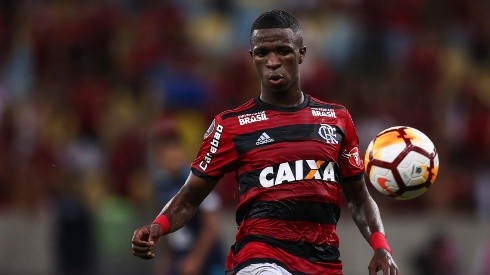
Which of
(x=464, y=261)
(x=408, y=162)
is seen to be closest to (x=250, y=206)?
(x=408, y=162)

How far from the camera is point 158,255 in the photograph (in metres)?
10.7

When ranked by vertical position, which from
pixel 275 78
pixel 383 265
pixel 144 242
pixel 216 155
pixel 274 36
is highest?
pixel 274 36

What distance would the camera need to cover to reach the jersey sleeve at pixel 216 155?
5.89 metres

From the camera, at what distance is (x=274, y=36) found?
232 inches

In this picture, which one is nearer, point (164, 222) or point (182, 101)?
point (164, 222)

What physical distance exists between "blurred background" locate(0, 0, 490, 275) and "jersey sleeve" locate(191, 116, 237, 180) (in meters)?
5.24

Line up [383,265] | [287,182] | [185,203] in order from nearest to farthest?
[383,265], [287,182], [185,203]

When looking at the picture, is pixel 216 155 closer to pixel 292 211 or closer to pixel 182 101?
pixel 292 211

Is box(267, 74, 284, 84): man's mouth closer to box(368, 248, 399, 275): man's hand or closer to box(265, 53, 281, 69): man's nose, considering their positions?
box(265, 53, 281, 69): man's nose

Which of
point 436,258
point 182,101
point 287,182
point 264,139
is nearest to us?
point 287,182

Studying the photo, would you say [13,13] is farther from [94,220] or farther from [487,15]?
[487,15]

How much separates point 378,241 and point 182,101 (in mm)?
7356

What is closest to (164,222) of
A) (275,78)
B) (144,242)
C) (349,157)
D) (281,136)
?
(144,242)

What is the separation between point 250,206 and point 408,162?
0.96 meters
